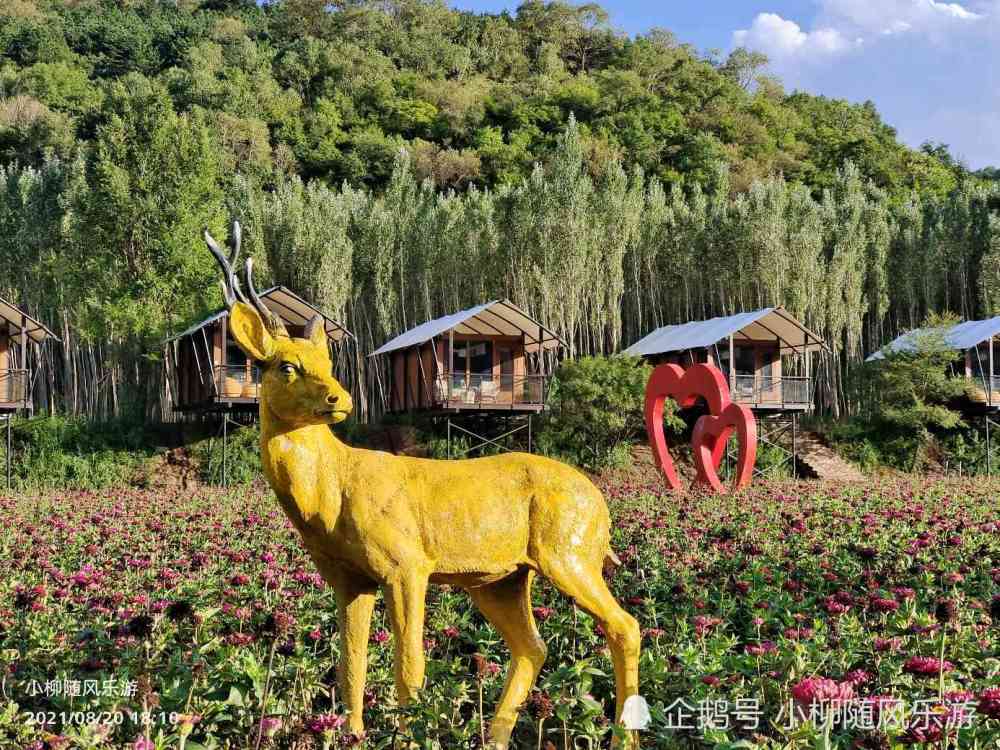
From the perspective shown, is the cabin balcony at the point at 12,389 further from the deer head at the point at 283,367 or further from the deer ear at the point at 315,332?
the deer head at the point at 283,367

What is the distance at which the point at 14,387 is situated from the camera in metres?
25.3

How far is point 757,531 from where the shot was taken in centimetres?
1088

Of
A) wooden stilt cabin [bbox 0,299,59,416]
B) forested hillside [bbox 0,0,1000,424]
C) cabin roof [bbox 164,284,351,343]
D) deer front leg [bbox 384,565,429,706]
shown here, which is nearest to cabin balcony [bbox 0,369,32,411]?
wooden stilt cabin [bbox 0,299,59,416]

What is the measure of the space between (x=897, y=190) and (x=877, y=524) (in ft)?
169

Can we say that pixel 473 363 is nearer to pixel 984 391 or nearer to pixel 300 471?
pixel 984 391

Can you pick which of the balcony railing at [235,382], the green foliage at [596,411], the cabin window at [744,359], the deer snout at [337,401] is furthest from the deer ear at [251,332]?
the cabin window at [744,359]

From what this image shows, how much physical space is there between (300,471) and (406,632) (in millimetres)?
833

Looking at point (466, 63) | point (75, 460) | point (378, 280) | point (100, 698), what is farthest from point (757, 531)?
point (466, 63)

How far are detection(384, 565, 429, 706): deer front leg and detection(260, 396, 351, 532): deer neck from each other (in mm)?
408

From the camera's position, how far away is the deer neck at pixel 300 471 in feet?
14.9

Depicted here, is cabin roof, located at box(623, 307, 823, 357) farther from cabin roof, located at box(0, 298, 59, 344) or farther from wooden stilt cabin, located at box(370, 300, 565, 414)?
cabin roof, located at box(0, 298, 59, 344)

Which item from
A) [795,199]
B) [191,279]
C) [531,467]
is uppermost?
[795,199]

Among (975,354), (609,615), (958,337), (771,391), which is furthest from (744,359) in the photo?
(609,615)

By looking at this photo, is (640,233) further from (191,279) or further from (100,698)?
(100,698)
